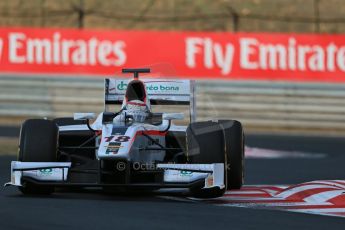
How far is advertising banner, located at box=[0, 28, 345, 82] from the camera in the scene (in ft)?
61.8

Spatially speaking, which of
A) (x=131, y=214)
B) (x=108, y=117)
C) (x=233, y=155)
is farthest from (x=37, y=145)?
(x=233, y=155)

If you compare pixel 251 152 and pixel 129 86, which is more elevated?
pixel 129 86

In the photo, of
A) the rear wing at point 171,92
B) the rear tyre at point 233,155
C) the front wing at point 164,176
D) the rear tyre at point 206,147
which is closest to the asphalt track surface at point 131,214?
the front wing at point 164,176

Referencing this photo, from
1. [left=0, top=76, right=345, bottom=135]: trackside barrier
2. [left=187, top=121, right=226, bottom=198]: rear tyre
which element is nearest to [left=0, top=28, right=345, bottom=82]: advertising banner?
[left=0, top=76, right=345, bottom=135]: trackside barrier

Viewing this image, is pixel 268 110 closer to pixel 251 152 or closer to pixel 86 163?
pixel 251 152

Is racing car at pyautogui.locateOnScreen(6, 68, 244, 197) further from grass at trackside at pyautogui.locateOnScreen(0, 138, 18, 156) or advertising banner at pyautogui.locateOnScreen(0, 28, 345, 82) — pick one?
advertising banner at pyautogui.locateOnScreen(0, 28, 345, 82)

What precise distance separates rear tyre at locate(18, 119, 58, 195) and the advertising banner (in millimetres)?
9062

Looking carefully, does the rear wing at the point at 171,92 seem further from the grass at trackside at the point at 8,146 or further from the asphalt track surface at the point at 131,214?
the grass at trackside at the point at 8,146

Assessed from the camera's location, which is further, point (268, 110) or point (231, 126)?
point (268, 110)

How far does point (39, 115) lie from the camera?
1936 cm

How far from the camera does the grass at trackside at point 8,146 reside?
604 inches

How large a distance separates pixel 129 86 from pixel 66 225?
3.27 metres

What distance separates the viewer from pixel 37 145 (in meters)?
9.79

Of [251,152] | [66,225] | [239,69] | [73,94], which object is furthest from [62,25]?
[66,225]
